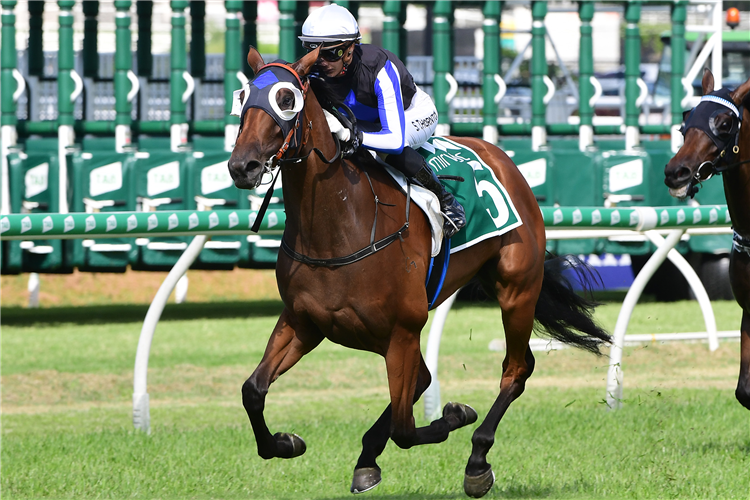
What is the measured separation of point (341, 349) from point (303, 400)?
186 cm

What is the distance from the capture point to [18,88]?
10.6 metres

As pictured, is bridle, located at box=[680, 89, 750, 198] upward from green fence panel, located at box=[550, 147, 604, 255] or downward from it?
upward

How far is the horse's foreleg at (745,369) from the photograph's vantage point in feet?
15.5

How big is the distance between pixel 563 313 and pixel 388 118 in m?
1.57

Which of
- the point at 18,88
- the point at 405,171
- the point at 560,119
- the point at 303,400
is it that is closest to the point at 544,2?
the point at 560,119

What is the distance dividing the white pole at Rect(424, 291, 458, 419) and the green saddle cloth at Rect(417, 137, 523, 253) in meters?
1.13

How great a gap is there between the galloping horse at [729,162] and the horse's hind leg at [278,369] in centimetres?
163

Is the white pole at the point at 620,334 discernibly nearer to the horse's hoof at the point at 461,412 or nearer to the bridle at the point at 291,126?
the horse's hoof at the point at 461,412

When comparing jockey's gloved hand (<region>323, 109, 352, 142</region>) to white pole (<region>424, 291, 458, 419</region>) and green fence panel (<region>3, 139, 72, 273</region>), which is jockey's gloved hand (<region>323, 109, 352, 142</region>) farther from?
green fence panel (<region>3, 139, 72, 273</region>)

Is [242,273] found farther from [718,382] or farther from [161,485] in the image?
[161,485]

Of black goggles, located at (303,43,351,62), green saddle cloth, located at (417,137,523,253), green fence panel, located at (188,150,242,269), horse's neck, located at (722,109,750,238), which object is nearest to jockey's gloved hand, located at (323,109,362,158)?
black goggles, located at (303,43,351,62)

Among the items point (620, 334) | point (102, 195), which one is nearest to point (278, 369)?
point (620, 334)

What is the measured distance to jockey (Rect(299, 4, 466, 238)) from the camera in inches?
144

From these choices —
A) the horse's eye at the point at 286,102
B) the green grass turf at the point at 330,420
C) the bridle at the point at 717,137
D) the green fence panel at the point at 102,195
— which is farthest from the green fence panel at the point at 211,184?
the horse's eye at the point at 286,102
